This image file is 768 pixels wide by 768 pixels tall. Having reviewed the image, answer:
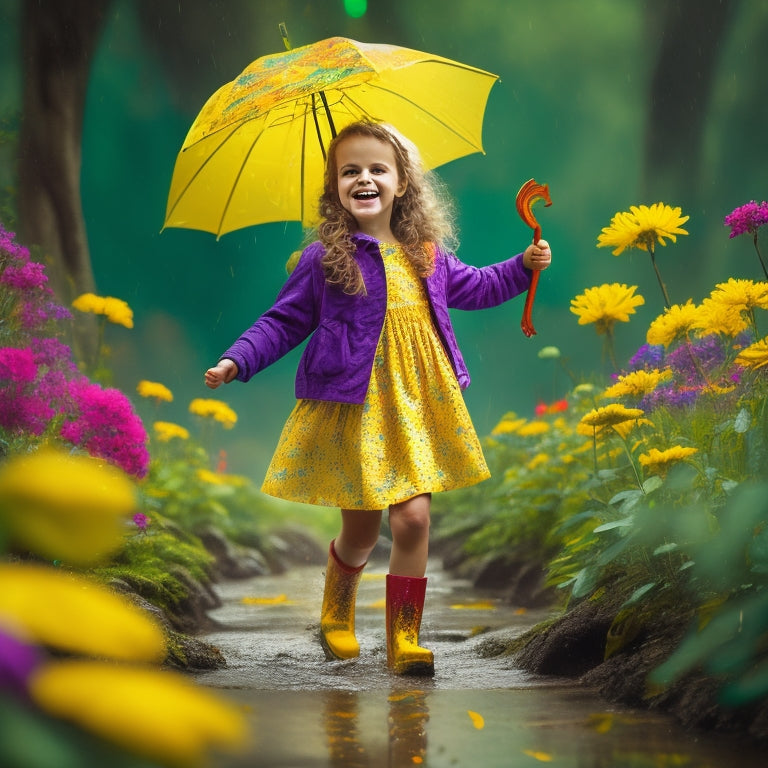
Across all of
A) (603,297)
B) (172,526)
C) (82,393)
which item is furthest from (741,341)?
(172,526)

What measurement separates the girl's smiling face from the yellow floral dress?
12 cm

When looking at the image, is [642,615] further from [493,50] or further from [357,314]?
[493,50]

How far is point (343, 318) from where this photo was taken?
255cm

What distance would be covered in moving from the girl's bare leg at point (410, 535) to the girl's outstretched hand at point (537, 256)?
0.72 meters

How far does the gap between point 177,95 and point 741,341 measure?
5061mm

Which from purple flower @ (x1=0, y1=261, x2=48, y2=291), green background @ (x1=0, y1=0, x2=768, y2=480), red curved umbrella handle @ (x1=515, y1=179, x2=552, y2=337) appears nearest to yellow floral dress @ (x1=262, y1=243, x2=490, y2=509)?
red curved umbrella handle @ (x1=515, y1=179, x2=552, y2=337)

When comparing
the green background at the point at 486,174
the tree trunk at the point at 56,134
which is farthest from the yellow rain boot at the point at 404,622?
the green background at the point at 486,174

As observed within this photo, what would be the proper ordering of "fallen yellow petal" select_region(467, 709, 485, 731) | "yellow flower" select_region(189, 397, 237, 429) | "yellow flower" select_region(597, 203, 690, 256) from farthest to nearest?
"yellow flower" select_region(189, 397, 237, 429) < "yellow flower" select_region(597, 203, 690, 256) < "fallen yellow petal" select_region(467, 709, 485, 731)

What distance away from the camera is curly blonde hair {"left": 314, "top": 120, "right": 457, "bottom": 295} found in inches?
101

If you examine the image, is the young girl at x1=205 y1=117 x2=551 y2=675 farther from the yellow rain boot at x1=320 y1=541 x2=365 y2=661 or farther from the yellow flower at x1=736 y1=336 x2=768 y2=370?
the yellow flower at x1=736 y1=336 x2=768 y2=370

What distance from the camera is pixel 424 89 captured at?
3.04 metres

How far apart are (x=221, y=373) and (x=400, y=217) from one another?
768 mm

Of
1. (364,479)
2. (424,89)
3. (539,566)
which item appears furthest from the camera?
(539,566)

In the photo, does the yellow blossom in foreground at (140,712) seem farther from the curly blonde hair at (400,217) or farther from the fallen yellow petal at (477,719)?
the curly blonde hair at (400,217)
